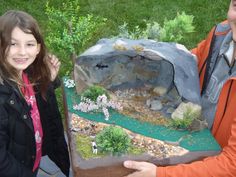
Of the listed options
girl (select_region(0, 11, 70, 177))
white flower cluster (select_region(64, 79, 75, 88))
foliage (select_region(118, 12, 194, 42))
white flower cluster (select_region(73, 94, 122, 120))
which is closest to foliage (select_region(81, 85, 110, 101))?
white flower cluster (select_region(73, 94, 122, 120))

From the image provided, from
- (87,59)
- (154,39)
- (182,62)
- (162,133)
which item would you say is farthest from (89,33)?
(162,133)

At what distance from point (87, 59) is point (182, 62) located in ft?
1.72

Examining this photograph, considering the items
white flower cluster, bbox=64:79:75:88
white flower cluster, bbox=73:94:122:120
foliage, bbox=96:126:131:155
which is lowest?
foliage, bbox=96:126:131:155

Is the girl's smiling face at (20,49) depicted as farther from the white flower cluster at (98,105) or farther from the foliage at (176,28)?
the foliage at (176,28)

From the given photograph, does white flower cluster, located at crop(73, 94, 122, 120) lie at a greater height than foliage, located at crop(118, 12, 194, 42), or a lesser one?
lesser

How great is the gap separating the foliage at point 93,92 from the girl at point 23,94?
29 centimetres

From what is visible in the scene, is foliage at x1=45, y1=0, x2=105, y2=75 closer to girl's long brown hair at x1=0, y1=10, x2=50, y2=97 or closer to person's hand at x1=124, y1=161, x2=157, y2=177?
girl's long brown hair at x1=0, y1=10, x2=50, y2=97

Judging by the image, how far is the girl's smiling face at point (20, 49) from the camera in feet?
8.05

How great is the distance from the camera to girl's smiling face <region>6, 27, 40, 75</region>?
96.6 inches

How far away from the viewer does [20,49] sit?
246cm

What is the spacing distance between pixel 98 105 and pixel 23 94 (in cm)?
42

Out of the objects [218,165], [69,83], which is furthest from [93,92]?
[218,165]

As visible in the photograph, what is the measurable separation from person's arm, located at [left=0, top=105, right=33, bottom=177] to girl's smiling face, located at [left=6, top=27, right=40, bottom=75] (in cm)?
27

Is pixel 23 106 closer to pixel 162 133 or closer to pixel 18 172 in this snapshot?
pixel 18 172
